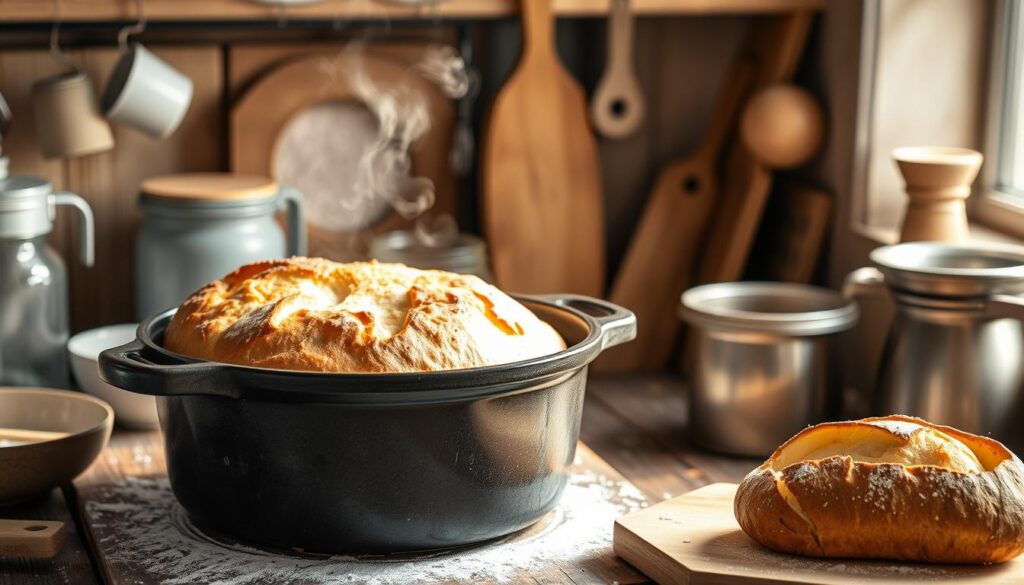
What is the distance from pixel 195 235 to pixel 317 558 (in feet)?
2.19

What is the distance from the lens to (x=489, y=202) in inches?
75.4

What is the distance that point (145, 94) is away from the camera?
1627 mm

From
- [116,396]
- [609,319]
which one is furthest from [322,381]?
[116,396]

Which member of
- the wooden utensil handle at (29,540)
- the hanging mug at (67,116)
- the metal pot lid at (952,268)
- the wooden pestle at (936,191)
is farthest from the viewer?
the hanging mug at (67,116)

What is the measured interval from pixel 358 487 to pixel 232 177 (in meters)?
0.84

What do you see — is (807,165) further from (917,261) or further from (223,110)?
(223,110)

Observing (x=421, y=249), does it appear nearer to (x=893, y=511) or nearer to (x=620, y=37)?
(x=620, y=37)

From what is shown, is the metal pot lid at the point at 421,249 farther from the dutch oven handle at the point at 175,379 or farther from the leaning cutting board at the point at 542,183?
the dutch oven handle at the point at 175,379

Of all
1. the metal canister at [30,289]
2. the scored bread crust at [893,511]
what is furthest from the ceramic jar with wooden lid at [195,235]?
the scored bread crust at [893,511]

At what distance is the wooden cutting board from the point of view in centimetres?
96

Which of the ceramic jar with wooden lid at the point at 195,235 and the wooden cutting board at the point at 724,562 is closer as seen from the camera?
the wooden cutting board at the point at 724,562

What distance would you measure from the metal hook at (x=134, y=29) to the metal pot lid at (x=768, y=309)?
0.76m

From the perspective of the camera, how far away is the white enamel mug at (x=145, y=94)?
1.61 meters

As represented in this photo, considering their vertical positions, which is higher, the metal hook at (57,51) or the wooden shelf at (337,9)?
the wooden shelf at (337,9)
